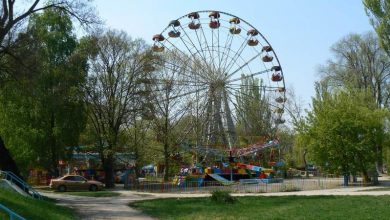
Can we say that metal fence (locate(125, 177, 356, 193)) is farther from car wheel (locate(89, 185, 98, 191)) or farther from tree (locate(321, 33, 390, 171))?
tree (locate(321, 33, 390, 171))

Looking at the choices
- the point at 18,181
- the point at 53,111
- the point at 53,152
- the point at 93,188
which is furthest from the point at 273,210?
the point at 53,152

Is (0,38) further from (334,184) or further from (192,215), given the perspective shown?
(334,184)

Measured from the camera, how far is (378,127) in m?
36.7

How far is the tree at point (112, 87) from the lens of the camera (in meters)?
44.7

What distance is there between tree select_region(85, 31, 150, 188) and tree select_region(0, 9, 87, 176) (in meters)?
1.69

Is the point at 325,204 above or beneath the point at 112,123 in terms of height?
beneath

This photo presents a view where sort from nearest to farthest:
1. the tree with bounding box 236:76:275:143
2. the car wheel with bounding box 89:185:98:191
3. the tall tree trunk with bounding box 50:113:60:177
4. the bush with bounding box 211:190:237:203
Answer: the bush with bounding box 211:190:237:203 < the car wheel with bounding box 89:185:98:191 < the tall tree trunk with bounding box 50:113:60:177 < the tree with bounding box 236:76:275:143

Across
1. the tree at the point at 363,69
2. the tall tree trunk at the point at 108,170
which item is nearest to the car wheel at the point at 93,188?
the tall tree trunk at the point at 108,170

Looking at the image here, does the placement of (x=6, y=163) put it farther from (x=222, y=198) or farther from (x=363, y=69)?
(x=363, y=69)

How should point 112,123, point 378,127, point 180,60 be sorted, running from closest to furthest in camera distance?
point 378,127, point 112,123, point 180,60

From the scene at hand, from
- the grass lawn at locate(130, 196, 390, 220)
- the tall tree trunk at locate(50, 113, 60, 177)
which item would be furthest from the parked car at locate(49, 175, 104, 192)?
the grass lawn at locate(130, 196, 390, 220)

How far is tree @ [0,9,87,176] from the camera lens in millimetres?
38281

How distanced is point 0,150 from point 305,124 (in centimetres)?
2214

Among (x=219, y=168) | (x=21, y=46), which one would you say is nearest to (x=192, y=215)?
(x=21, y=46)
